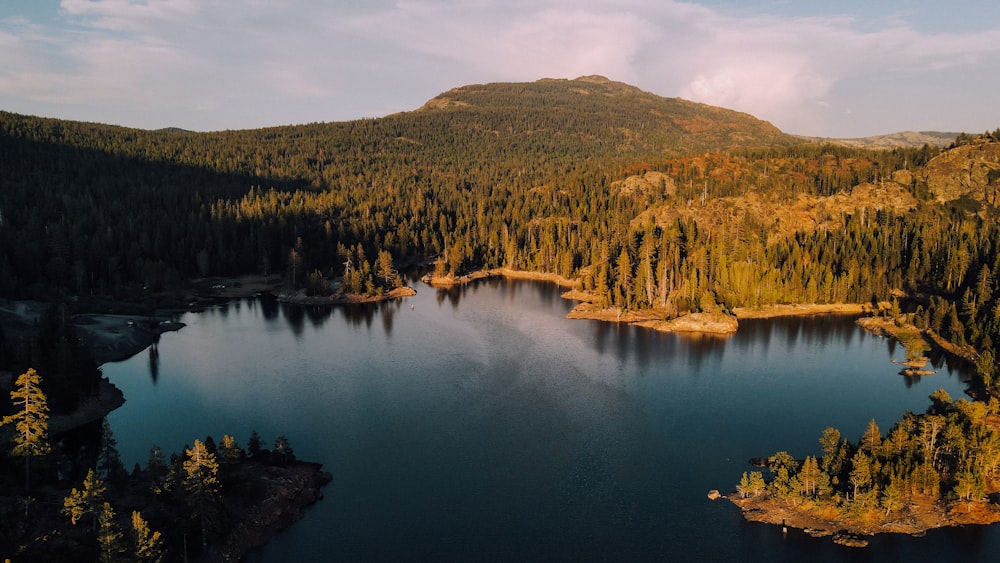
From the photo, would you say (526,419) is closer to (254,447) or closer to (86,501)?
(254,447)

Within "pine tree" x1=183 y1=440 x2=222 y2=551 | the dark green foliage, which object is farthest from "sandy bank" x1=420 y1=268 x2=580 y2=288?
"pine tree" x1=183 y1=440 x2=222 y2=551

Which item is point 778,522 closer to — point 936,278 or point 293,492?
point 293,492

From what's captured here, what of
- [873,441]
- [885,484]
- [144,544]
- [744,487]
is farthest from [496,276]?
[144,544]

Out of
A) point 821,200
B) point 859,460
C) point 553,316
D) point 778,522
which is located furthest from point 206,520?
point 821,200

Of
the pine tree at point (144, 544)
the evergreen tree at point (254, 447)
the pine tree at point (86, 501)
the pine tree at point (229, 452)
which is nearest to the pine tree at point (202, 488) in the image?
the pine tree at point (144, 544)

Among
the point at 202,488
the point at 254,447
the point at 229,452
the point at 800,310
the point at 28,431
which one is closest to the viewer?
the point at 202,488

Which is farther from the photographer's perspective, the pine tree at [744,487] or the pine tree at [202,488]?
the pine tree at [744,487]

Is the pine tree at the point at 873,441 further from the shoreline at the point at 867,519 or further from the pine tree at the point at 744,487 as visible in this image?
the pine tree at the point at 744,487

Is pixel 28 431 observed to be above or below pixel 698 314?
below
